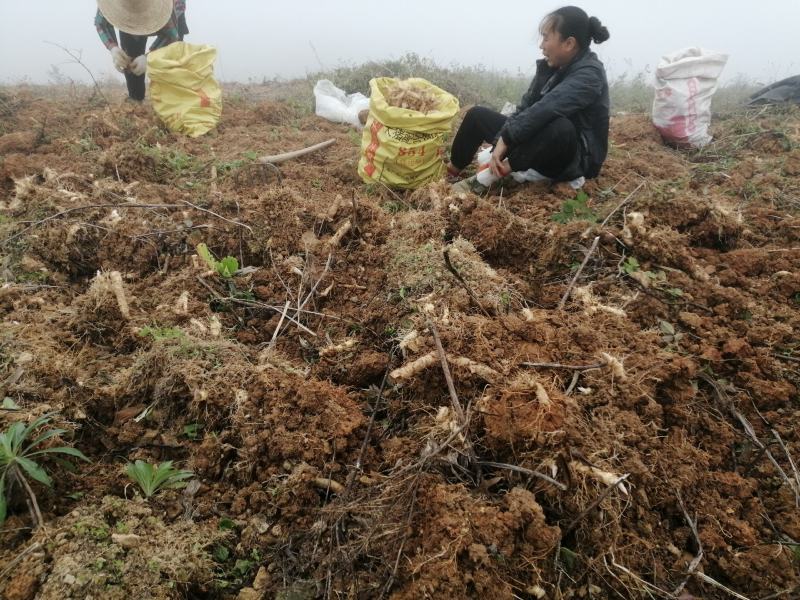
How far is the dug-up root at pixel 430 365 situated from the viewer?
4.42 feet

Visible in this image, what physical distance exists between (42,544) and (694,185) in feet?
12.7

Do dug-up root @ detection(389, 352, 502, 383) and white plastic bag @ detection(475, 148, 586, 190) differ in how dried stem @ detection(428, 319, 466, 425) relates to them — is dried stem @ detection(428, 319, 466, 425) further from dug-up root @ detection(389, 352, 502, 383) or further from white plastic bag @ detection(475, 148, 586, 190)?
white plastic bag @ detection(475, 148, 586, 190)

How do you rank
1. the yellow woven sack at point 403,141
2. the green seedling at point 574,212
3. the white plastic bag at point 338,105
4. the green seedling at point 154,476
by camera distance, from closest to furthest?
the green seedling at point 154,476 → the green seedling at point 574,212 → the yellow woven sack at point 403,141 → the white plastic bag at point 338,105

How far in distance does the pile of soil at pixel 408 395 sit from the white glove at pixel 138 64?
7.34 feet

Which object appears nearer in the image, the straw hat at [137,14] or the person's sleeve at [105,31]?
the straw hat at [137,14]

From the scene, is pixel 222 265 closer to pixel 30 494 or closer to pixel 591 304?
pixel 30 494

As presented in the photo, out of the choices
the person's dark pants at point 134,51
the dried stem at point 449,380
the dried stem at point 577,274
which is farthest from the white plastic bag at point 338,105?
the dried stem at point 449,380

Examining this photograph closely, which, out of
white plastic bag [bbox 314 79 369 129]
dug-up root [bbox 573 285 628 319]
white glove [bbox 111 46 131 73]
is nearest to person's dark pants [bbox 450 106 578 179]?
dug-up root [bbox 573 285 628 319]

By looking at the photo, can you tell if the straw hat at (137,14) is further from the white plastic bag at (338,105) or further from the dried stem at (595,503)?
the dried stem at (595,503)

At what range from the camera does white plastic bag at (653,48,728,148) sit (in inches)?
148

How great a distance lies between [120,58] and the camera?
3998mm

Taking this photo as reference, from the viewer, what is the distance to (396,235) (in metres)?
2.24

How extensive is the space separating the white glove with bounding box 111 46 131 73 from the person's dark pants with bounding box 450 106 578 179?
10.4 ft

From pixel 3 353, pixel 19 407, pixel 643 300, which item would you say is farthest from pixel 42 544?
pixel 643 300
